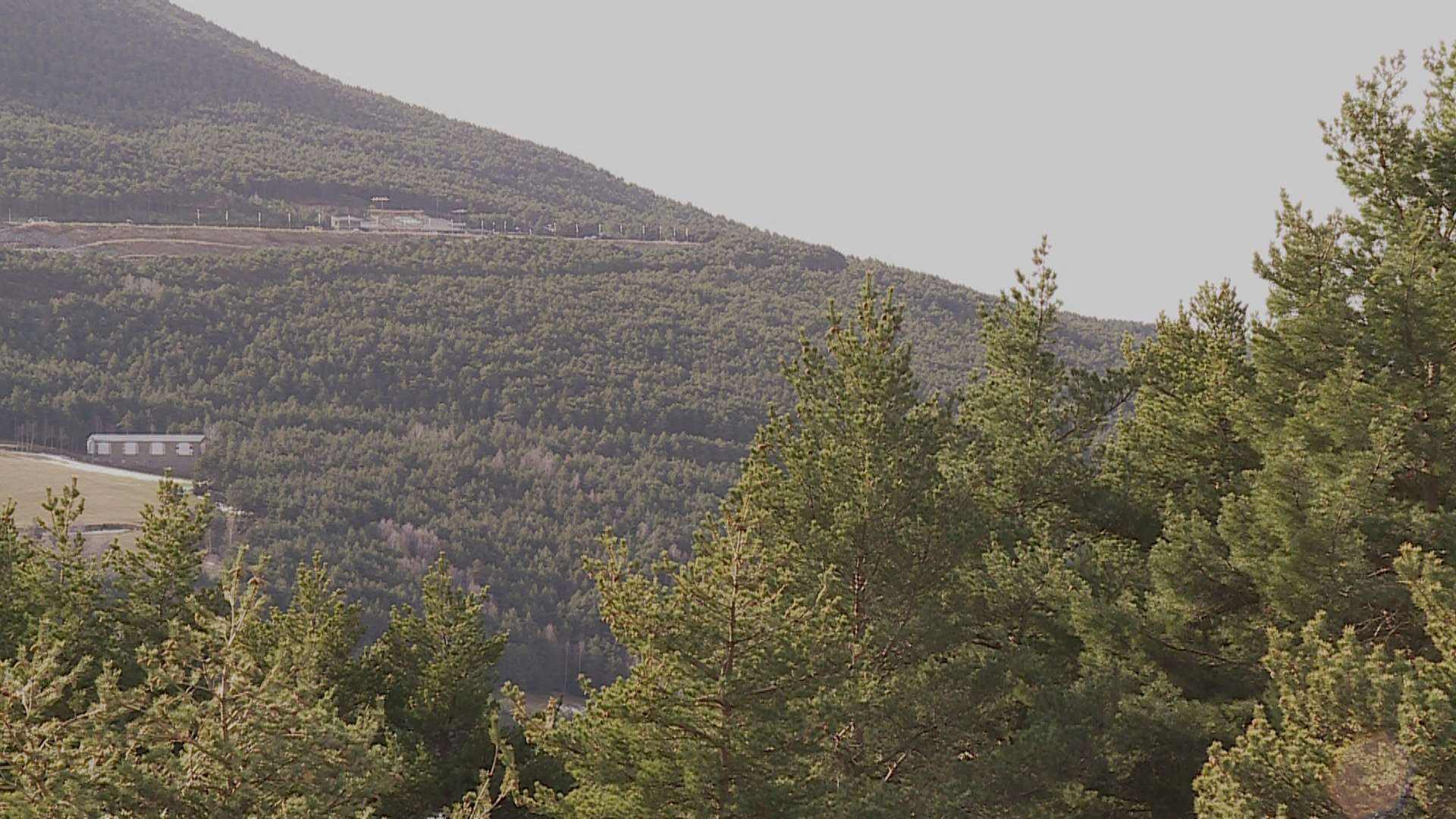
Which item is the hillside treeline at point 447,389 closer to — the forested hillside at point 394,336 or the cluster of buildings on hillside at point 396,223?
the forested hillside at point 394,336

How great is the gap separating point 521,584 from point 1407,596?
63.3 m

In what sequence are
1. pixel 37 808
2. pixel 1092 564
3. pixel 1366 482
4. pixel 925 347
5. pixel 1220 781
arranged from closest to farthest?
pixel 37 808 → pixel 1220 781 → pixel 1366 482 → pixel 1092 564 → pixel 925 347

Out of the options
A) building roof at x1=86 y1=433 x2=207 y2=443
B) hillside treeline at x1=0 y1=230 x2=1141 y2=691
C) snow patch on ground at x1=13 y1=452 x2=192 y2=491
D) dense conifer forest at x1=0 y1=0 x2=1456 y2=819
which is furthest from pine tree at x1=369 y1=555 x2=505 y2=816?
building roof at x1=86 y1=433 x2=207 y2=443

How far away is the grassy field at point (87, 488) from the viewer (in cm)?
5369

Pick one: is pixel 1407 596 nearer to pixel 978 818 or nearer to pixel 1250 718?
pixel 1250 718

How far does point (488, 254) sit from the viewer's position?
120812mm

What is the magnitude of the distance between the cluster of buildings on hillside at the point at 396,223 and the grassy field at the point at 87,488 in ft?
200

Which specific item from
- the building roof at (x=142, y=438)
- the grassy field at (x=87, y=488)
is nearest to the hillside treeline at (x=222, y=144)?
the building roof at (x=142, y=438)

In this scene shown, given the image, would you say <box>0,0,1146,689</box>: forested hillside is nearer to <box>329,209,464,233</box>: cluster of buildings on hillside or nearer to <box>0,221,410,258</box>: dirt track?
<box>329,209,464,233</box>: cluster of buildings on hillside

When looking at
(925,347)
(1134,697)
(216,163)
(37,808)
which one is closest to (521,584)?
(925,347)

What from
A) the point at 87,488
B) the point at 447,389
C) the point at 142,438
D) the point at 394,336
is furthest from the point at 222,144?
the point at 87,488

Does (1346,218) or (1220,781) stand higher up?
(1346,218)

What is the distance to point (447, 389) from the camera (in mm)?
98562

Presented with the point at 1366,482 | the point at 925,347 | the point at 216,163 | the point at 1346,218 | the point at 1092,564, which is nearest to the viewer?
the point at 1366,482
